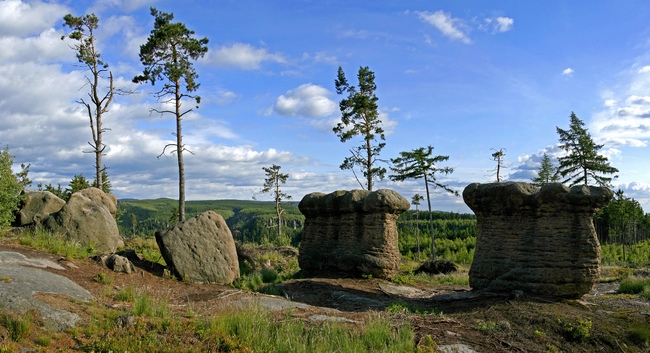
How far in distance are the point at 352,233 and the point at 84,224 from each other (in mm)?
10052

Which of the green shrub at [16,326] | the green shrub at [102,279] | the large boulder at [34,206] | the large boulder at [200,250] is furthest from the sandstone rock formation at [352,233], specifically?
the green shrub at [16,326]

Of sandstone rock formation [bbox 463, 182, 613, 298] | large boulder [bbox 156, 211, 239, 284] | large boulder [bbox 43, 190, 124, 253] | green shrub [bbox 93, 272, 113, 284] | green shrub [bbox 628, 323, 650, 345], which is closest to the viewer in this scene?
green shrub [bbox 628, 323, 650, 345]

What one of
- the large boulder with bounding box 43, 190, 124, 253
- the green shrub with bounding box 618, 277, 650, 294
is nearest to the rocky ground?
the large boulder with bounding box 43, 190, 124, 253

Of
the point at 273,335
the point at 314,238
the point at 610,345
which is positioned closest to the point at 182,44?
the point at 314,238

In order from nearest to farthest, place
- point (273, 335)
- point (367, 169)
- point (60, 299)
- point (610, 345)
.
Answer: point (273, 335)
point (60, 299)
point (610, 345)
point (367, 169)

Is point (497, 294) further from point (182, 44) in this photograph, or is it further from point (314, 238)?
point (182, 44)

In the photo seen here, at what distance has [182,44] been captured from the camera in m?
27.3

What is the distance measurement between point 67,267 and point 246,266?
8217 millimetres

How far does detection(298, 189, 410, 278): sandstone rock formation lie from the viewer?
1834cm

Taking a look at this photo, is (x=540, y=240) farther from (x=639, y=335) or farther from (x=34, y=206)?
(x=34, y=206)

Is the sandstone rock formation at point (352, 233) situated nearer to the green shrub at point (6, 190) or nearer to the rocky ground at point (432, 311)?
the rocky ground at point (432, 311)

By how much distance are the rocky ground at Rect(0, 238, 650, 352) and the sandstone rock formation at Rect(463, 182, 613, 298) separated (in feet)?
1.99

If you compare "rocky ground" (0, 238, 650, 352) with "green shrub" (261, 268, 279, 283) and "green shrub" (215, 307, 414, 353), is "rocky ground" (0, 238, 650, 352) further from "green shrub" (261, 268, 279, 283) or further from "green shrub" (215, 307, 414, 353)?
"green shrub" (261, 268, 279, 283)

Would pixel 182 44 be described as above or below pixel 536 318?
above
